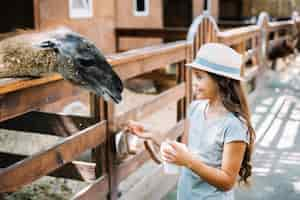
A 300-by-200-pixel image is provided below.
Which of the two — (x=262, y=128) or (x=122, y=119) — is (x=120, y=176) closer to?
(x=122, y=119)

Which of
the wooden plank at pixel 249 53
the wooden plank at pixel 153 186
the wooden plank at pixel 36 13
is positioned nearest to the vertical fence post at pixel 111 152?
the wooden plank at pixel 153 186

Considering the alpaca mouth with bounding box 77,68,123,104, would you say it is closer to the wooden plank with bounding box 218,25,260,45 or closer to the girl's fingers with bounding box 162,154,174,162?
the girl's fingers with bounding box 162,154,174,162

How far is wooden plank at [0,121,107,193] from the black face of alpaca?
40 cm

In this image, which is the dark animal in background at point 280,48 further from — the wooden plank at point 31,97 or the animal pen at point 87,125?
the wooden plank at point 31,97

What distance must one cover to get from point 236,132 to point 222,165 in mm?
149

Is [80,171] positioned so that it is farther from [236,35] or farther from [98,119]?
[236,35]

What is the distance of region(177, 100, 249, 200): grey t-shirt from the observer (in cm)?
191

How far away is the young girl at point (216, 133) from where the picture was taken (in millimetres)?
1856

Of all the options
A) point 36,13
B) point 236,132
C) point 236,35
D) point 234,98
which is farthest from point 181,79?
point 236,132

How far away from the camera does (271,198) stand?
12.1 ft

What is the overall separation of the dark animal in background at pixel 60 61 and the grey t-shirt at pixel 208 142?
1.31 feet

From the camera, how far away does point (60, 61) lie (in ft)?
6.65

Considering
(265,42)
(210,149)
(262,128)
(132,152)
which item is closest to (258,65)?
(265,42)

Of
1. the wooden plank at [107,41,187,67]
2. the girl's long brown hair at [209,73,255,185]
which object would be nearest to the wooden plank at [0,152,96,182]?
the wooden plank at [107,41,187,67]
